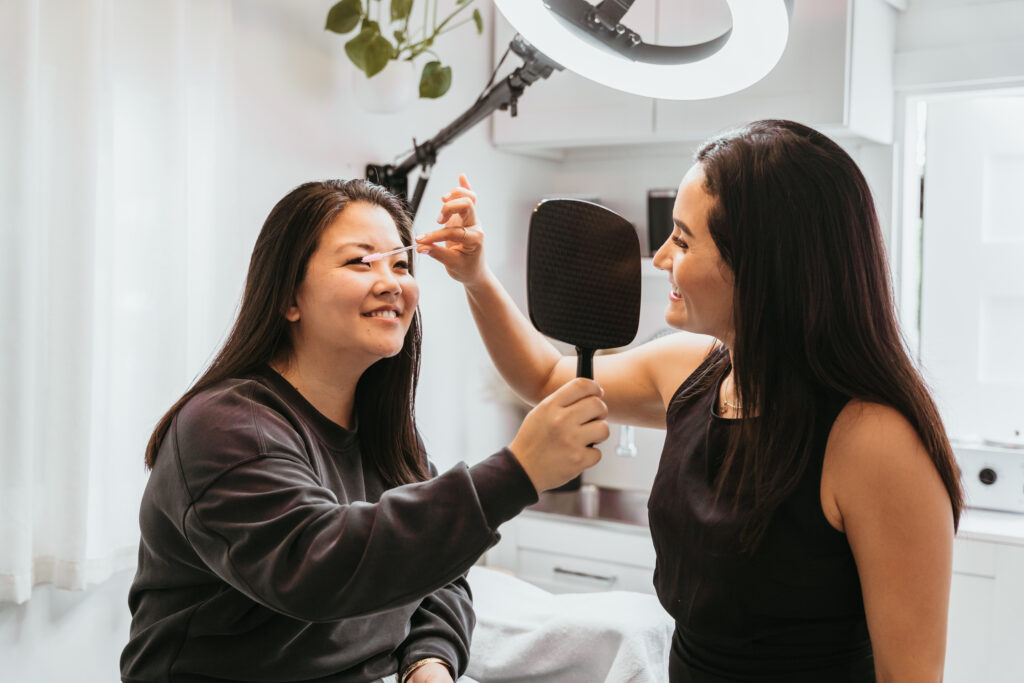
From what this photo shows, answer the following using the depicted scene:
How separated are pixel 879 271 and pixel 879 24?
5.31 feet

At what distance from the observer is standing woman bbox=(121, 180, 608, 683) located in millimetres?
934

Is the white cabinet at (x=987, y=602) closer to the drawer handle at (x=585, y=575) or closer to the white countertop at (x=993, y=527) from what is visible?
the white countertop at (x=993, y=527)

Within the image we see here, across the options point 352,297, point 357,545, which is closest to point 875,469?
point 357,545

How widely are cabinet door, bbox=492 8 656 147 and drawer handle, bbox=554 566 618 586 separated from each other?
1.19 meters

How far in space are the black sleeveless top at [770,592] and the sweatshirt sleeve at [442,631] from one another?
0.37m

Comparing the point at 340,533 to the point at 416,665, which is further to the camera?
the point at 416,665

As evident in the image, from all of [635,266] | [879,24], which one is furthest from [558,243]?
[879,24]

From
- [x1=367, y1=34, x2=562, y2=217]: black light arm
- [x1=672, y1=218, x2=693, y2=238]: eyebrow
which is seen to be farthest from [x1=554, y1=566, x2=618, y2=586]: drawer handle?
[x1=672, y1=218, x2=693, y2=238]: eyebrow

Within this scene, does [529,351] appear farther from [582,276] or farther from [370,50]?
[370,50]

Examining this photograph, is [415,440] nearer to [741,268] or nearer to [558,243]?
[558,243]

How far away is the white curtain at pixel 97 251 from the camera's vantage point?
1.55 meters

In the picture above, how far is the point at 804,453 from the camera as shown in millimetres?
1007

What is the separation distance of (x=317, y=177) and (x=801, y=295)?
1.51 m

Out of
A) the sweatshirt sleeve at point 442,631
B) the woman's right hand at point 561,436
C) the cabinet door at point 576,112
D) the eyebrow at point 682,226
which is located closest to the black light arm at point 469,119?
the cabinet door at point 576,112
